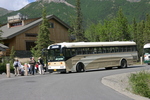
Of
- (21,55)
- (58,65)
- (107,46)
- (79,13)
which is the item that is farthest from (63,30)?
(58,65)

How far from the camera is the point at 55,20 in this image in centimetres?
5156

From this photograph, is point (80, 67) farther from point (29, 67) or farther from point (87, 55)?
point (29, 67)

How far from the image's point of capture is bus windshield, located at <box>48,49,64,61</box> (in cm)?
2434

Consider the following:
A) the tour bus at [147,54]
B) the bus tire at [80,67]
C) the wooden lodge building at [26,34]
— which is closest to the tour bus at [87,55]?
the bus tire at [80,67]

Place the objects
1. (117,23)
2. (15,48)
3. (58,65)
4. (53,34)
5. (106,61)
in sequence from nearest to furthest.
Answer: (58,65)
(106,61)
(15,48)
(53,34)
(117,23)

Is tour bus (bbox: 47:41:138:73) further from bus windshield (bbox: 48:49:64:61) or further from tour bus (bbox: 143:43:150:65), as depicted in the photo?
tour bus (bbox: 143:43:150:65)

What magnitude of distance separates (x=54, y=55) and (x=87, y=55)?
331cm

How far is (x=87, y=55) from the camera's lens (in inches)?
1029

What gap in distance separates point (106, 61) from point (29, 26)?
21.9 metres

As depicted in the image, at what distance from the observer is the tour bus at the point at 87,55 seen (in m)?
24.4

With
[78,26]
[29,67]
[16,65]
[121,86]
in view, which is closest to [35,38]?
[78,26]

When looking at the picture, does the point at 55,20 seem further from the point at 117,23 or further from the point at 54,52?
the point at 54,52

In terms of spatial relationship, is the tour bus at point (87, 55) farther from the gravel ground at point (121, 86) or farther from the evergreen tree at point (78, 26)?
the evergreen tree at point (78, 26)

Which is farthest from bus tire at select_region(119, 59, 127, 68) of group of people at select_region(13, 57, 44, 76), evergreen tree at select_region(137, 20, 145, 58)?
evergreen tree at select_region(137, 20, 145, 58)
